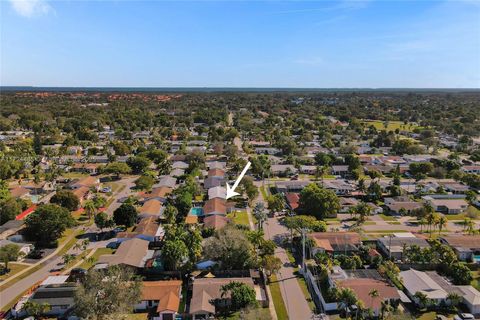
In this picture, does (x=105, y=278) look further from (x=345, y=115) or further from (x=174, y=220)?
(x=345, y=115)

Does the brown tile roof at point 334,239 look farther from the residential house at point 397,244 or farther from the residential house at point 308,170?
the residential house at point 308,170

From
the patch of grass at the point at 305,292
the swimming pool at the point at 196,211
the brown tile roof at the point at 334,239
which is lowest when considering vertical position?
the swimming pool at the point at 196,211

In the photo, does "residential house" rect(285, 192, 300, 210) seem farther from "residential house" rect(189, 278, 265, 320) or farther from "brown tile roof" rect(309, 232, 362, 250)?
"residential house" rect(189, 278, 265, 320)

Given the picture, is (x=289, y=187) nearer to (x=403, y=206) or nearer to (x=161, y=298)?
(x=403, y=206)

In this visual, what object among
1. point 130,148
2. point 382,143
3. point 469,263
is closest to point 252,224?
point 469,263

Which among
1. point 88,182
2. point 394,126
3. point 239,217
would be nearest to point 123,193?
point 88,182

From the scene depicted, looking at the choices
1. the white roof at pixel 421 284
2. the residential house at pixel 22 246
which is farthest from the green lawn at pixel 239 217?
the residential house at pixel 22 246
